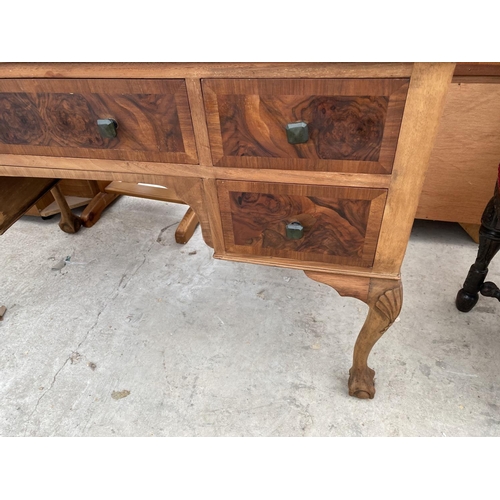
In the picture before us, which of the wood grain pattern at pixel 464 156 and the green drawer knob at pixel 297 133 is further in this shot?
the wood grain pattern at pixel 464 156

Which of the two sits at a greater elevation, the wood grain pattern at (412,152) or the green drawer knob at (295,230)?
the wood grain pattern at (412,152)

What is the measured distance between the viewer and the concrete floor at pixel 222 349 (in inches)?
42.8

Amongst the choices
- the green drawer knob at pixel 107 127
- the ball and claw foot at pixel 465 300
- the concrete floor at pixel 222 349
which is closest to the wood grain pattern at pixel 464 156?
the concrete floor at pixel 222 349

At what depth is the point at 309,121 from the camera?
665 mm

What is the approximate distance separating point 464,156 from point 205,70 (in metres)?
1.06

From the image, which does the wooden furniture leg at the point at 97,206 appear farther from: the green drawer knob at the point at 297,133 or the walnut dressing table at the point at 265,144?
the green drawer knob at the point at 297,133

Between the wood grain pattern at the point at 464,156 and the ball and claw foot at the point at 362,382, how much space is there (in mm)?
738

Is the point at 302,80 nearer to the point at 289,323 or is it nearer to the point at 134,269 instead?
the point at 289,323

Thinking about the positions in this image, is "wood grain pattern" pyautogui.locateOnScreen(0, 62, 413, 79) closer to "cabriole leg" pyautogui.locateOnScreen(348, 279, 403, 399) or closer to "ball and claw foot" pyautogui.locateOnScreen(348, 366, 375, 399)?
"cabriole leg" pyautogui.locateOnScreen(348, 279, 403, 399)

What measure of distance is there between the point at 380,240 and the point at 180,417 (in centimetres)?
74

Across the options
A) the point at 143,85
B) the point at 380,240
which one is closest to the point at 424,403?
the point at 380,240

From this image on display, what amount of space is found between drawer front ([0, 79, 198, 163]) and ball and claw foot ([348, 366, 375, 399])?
717mm

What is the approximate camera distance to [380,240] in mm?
781
